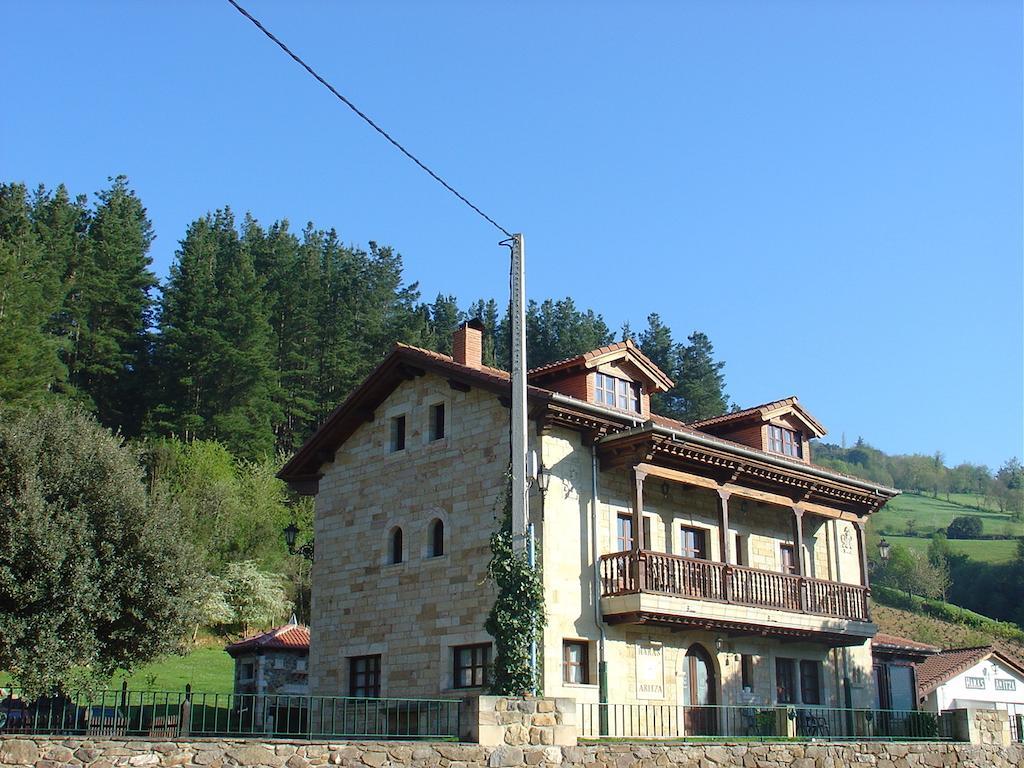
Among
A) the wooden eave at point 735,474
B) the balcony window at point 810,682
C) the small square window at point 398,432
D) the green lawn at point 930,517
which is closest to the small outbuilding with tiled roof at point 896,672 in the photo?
the balcony window at point 810,682

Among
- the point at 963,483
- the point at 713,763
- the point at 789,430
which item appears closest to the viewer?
the point at 713,763

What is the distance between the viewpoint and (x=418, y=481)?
82.2 ft

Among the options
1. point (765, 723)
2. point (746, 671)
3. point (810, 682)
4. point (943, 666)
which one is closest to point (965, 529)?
point (943, 666)

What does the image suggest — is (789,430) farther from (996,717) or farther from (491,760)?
(491,760)

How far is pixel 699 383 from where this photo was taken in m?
69.4

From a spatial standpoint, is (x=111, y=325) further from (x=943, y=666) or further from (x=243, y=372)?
(x=943, y=666)

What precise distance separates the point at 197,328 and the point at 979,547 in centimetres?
7572

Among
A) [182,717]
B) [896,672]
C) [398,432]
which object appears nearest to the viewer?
[182,717]

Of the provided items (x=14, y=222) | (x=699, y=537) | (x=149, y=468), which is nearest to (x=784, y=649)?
(x=699, y=537)

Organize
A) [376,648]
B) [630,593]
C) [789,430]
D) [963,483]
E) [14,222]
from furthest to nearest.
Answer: [963,483], [14,222], [789,430], [376,648], [630,593]

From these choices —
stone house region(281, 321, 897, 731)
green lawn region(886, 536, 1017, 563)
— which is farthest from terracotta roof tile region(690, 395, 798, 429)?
green lawn region(886, 536, 1017, 563)

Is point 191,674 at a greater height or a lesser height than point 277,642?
lesser

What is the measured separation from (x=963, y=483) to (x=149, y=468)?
124532 millimetres

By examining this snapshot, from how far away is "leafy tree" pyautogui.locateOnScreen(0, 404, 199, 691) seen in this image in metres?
19.8
